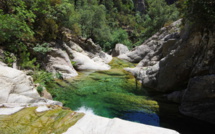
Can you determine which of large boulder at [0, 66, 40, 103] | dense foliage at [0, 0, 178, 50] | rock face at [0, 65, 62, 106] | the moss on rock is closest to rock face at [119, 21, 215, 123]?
the moss on rock

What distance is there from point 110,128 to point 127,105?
436cm

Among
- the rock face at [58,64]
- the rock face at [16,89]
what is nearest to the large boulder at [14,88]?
the rock face at [16,89]

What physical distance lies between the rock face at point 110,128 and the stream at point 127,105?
111 inches

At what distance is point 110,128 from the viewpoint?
3330 millimetres

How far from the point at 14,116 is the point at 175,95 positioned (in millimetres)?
7707

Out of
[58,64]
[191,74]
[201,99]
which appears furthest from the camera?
[58,64]

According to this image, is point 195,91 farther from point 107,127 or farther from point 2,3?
point 2,3

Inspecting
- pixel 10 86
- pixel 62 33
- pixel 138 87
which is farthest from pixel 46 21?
pixel 138 87

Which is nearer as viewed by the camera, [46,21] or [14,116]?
[14,116]

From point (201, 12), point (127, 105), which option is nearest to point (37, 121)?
point (127, 105)

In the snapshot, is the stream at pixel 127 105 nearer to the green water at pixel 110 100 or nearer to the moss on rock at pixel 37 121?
the green water at pixel 110 100

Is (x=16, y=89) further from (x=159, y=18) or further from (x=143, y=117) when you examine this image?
(x=159, y=18)

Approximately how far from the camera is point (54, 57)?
13.0m

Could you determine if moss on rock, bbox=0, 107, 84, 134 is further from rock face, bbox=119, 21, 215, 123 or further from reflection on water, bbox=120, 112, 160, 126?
rock face, bbox=119, 21, 215, 123
